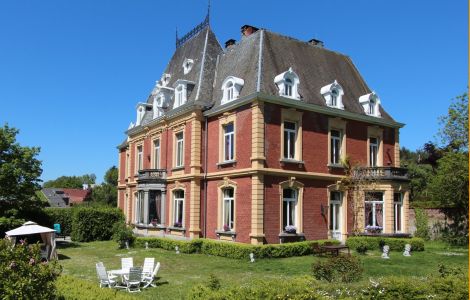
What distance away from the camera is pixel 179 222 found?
86.8 feet

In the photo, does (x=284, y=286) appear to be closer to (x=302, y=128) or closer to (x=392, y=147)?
(x=302, y=128)

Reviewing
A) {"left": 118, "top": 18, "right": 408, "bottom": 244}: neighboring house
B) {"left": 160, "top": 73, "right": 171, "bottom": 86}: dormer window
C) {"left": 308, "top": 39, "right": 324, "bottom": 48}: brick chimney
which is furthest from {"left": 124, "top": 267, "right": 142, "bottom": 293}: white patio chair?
{"left": 308, "top": 39, "right": 324, "bottom": 48}: brick chimney

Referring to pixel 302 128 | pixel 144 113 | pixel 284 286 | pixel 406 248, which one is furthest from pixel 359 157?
pixel 284 286

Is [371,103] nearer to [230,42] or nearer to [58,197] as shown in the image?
[230,42]

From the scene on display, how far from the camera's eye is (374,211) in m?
25.2

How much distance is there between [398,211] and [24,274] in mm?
21591

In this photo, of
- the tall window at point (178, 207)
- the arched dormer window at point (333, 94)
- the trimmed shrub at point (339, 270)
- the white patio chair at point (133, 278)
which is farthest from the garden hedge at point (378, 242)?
the white patio chair at point (133, 278)

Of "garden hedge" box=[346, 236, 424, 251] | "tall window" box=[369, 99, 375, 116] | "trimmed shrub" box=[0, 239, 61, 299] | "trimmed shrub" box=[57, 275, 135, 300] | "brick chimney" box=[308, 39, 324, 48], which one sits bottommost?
"garden hedge" box=[346, 236, 424, 251]

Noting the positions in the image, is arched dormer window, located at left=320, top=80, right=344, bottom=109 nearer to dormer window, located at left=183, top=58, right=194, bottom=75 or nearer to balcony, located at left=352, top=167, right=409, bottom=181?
balcony, located at left=352, top=167, right=409, bottom=181

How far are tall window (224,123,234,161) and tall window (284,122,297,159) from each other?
109 inches

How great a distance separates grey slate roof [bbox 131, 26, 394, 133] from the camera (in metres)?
24.1

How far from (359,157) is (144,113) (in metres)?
15.8

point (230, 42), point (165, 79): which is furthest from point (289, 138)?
point (165, 79)

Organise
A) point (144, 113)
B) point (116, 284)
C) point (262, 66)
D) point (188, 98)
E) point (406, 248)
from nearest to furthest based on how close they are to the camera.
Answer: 1. point (116, 284)
2. point (406, 248)
3. point (262, 66)
4. point (188, 98)
5. point (144, 113)
